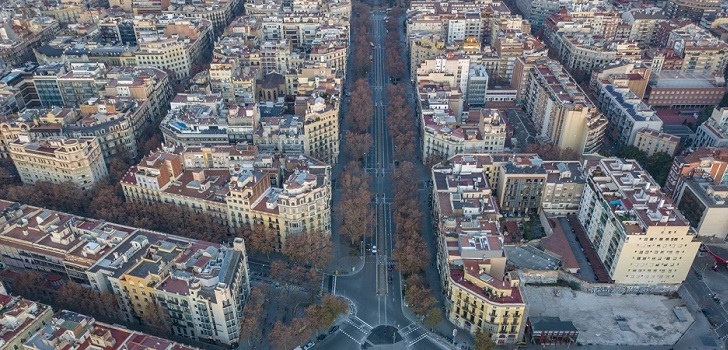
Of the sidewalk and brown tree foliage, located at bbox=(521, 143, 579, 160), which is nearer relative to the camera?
the sidewalk

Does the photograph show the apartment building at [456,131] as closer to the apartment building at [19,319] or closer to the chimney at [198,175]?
the chimney at [198,175]

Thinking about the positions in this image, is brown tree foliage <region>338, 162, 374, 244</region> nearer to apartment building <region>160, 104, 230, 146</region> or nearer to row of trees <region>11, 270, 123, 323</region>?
apartment building <region>160, 104, 230, 146</region>

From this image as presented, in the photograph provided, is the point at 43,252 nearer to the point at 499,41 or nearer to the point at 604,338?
the point at 604,338

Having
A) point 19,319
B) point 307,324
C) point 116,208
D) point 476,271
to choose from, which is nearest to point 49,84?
point 116,208

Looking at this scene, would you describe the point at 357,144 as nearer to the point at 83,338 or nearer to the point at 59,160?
the point at 59,160

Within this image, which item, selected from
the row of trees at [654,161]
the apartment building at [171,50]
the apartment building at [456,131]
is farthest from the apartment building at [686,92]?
the apartment building at [171,50]

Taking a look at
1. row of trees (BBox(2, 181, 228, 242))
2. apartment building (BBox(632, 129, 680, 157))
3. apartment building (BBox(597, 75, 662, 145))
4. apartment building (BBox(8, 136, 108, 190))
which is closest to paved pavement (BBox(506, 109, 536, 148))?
apartment building (BBox(597, 75, 662, 145))
